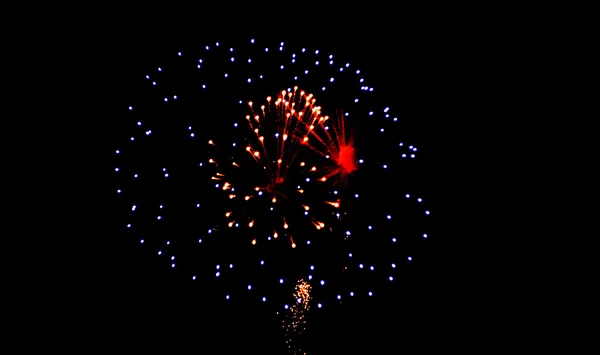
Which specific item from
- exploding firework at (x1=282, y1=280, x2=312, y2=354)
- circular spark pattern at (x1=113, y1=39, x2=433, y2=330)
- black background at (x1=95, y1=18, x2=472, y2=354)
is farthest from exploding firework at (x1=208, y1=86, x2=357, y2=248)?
black background at (x1=95, y1=18, x2=472, y2=354)

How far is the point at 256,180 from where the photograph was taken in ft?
7.74

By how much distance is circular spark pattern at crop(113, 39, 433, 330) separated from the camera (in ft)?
7.73

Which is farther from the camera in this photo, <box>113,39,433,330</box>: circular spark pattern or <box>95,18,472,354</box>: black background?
<box>113,39,433,330</box>: circular spark pattern

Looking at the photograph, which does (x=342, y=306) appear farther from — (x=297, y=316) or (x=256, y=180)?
(x=256, y=180)

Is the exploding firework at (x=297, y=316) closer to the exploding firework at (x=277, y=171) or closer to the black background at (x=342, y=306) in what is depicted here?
the black background at (x=342, y=306)

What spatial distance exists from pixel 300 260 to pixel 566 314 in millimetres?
1516

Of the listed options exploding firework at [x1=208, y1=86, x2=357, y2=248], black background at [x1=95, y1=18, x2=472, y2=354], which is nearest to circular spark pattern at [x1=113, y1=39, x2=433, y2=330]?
exploding firework at [x1=208, y1=86, x2=357, y2=248]

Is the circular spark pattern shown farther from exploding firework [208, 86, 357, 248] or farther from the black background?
the black background

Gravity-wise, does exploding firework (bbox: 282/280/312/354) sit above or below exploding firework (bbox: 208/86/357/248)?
below

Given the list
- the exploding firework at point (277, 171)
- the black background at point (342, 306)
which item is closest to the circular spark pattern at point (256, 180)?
the exploding firework at point (277, 171)

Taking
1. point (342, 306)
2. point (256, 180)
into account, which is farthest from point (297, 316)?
point (256, 180)

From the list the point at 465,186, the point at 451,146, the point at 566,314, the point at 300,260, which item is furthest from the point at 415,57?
the point at 566,314

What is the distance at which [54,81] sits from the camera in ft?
9.47

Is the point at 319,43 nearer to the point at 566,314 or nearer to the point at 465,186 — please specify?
the point at 465,186
